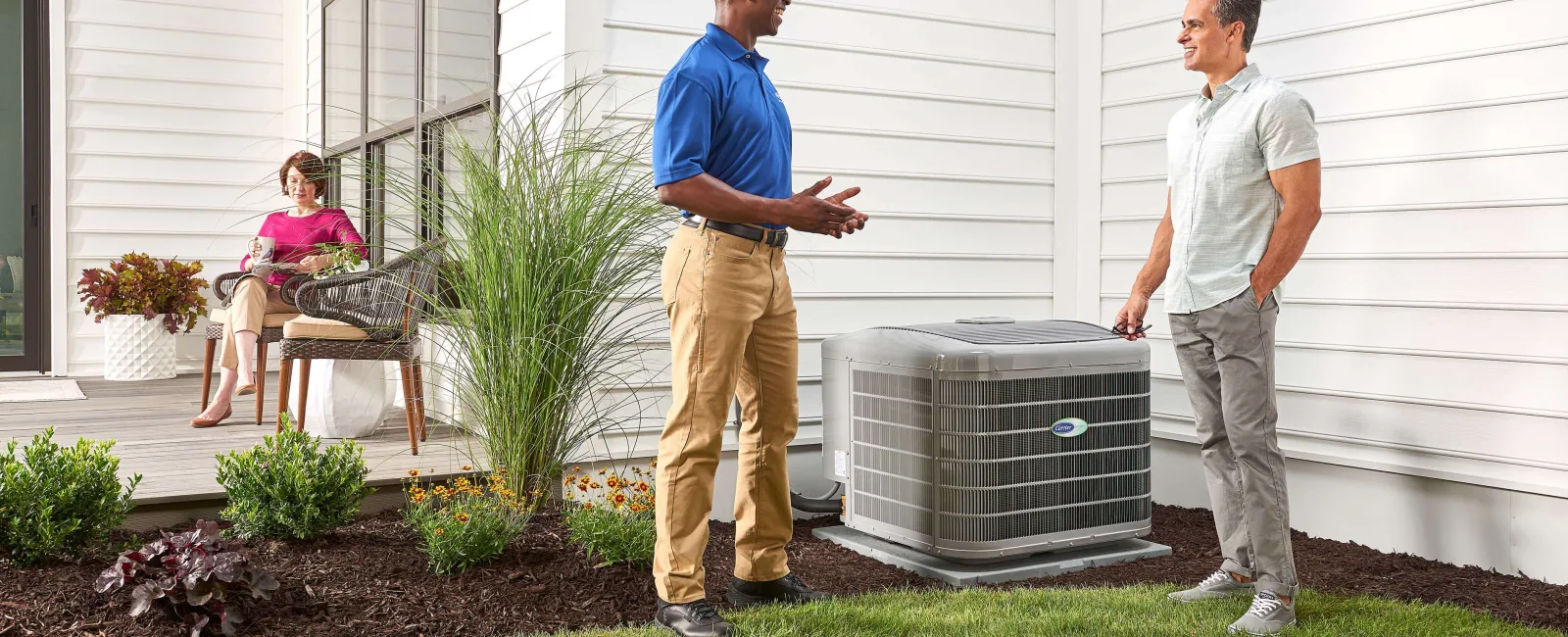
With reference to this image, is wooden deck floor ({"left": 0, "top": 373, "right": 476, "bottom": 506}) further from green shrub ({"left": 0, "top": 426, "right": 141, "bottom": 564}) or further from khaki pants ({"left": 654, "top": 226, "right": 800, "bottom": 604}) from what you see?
khaki pants ({"left": 654, "top": 226, "right": 800, "bottom": 604})

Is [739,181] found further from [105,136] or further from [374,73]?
[105,136]

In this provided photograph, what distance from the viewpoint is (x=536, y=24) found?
3.69m

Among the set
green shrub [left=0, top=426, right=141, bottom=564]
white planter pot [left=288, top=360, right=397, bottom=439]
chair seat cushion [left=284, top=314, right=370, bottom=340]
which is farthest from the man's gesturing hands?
white planter pot [left=288, top=360, right=397, bottom=439]

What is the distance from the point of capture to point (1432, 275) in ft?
10.9

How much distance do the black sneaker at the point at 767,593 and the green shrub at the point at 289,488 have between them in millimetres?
1048

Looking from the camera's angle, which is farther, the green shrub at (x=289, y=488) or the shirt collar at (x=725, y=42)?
the green shrub at (x=289, y=488)

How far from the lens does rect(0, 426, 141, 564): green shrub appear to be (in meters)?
2.64

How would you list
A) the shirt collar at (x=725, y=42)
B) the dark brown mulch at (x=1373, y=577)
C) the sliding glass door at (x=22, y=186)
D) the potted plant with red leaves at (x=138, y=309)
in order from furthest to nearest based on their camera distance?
the sliding glass door at (x=22, y=186) → the potted plant with red leaves at (x=138, y=309) → the dark brown mulch at (x=1373, y=577) → the shirt collar at (x=725, y=42)

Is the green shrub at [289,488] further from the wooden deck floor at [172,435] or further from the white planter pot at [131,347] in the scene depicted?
the white planter pot at [131,347]

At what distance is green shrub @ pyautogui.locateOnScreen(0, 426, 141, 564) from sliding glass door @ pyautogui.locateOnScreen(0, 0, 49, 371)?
4989 millimetres

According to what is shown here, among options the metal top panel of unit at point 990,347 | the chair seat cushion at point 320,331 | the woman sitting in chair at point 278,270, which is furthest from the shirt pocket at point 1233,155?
the woman sitting in chair at point 278,270

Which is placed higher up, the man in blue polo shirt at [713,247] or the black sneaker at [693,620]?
the man in blue polo shirt at [713,247]

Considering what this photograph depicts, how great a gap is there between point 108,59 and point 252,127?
2.88ft

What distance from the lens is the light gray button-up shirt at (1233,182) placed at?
2578 mm
